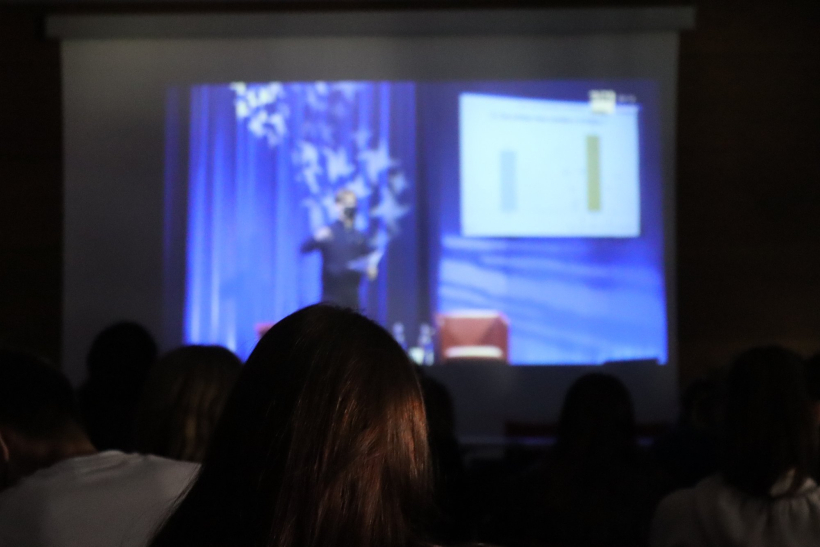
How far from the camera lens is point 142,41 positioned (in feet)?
14.6

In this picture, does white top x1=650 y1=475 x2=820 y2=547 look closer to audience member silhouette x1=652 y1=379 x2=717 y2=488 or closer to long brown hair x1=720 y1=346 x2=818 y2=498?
long brown hair x1=720 y1=346 x2=818 y2=498

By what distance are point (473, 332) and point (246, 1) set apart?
222 centimetres

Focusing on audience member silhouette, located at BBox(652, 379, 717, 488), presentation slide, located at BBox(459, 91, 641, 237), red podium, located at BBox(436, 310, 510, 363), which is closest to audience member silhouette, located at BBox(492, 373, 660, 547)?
audience member silhouette, located at BBox(652, 379, 717, 488)

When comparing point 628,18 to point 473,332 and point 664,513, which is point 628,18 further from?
point 664,513

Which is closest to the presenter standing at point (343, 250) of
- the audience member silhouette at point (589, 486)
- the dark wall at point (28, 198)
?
the dark wall at point (28, 198)

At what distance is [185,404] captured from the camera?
158cm

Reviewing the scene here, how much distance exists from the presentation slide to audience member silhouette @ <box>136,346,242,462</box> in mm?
2847

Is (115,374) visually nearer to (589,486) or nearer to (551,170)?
(589,486)

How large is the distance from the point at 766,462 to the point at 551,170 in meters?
3.01

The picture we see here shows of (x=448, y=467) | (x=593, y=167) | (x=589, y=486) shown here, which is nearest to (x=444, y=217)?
(x=593, y=167)

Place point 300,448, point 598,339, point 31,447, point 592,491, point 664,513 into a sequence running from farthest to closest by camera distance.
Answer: point 598,339
point 592,491
point 664,513
point 31,447
point 300,448

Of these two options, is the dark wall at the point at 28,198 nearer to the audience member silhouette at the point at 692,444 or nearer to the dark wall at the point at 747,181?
the dark wall at the point at 747,181

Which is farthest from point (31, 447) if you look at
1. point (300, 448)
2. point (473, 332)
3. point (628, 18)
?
point (628, 18)

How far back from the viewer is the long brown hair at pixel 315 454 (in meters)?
0.67
